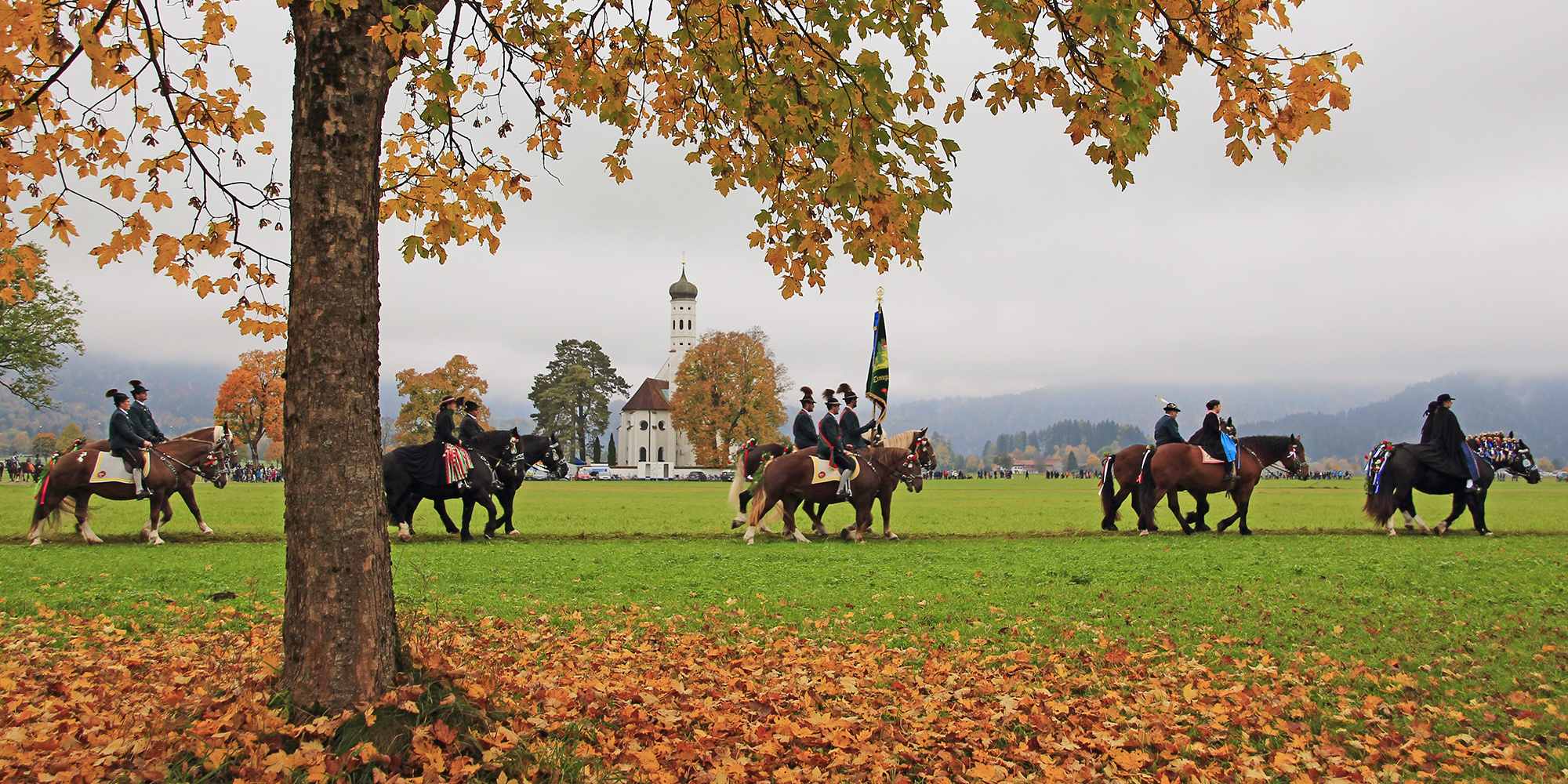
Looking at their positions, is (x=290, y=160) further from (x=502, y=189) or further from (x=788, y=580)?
(x=788, y=580)

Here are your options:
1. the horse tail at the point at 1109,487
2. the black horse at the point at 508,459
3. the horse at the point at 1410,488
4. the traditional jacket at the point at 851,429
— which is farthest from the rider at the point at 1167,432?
the black horse at the point at 508,459

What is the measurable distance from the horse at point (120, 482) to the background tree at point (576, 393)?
227 ft

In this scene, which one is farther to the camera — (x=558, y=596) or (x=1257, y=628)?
(x=558, y=596)

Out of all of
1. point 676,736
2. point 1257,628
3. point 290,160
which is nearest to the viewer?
point 290,160

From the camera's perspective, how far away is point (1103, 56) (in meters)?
4.93

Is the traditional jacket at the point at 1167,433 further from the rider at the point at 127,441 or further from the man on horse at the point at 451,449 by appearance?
the rider at the point at 127,441

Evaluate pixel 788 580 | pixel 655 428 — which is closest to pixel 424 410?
pixel 655 428

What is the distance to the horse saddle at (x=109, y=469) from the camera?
47.4 feet

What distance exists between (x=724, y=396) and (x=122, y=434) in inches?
2076

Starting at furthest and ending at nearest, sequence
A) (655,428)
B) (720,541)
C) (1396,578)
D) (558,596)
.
→ (655,428), (720,541), (1396,578), (558,596)

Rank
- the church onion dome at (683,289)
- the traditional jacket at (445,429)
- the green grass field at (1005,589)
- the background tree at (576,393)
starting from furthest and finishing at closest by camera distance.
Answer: the church onion dome at (683,289) < the background tree at (576,393) < the traditional jacket at (445,429) < the green grass field at (1005,589)

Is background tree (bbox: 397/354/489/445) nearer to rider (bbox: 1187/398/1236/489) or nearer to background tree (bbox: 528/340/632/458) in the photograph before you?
background tree (bbox: 528/340/632/458)

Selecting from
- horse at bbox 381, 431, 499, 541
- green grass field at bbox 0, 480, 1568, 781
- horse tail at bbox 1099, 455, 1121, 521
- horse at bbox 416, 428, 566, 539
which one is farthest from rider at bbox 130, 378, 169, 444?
horse tail at bbox 1099, 455, 1121, 521

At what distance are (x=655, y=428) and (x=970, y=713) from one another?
10026 centimetres
